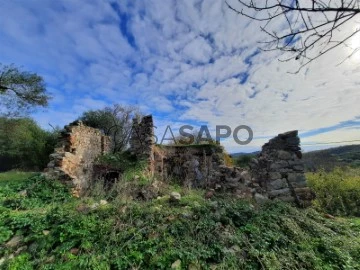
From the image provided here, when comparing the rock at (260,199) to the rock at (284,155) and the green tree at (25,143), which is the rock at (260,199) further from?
the green tree at (25,143)

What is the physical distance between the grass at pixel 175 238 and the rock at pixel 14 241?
0.06 metres

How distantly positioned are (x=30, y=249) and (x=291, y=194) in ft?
19.4

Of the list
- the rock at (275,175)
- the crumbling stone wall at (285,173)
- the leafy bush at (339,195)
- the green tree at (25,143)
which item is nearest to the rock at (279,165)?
the crumbling stone wall at (285,173)

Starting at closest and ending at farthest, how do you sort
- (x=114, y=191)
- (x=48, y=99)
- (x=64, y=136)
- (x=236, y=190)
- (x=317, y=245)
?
(x=317, y=245)
(x=114, y=191)
(x=236, y=190)
(x=64, y=136)
(x=48, y=99)

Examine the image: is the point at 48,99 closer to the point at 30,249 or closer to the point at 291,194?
the point at 30,249

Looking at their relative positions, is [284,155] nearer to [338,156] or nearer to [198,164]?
[198,164]

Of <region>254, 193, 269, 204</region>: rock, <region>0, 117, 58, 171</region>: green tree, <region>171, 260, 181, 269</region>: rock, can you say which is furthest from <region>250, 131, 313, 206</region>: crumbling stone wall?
<region>0, 117, 58, 171</region>: green tree

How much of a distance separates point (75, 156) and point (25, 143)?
37.8 feet

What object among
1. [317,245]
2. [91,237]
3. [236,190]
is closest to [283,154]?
[236,190]

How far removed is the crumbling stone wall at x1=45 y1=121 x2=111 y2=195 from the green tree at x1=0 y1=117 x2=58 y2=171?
7579 millimetres

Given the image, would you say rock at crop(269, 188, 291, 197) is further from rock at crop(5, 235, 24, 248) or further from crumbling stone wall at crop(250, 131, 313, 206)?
rock at crop(5, 235, 24, 248)

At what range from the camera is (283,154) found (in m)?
6.70

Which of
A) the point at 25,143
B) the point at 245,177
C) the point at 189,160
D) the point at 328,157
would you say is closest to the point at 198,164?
the point at 189,160

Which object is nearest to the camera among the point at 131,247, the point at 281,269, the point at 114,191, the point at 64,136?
the point at 281,269
